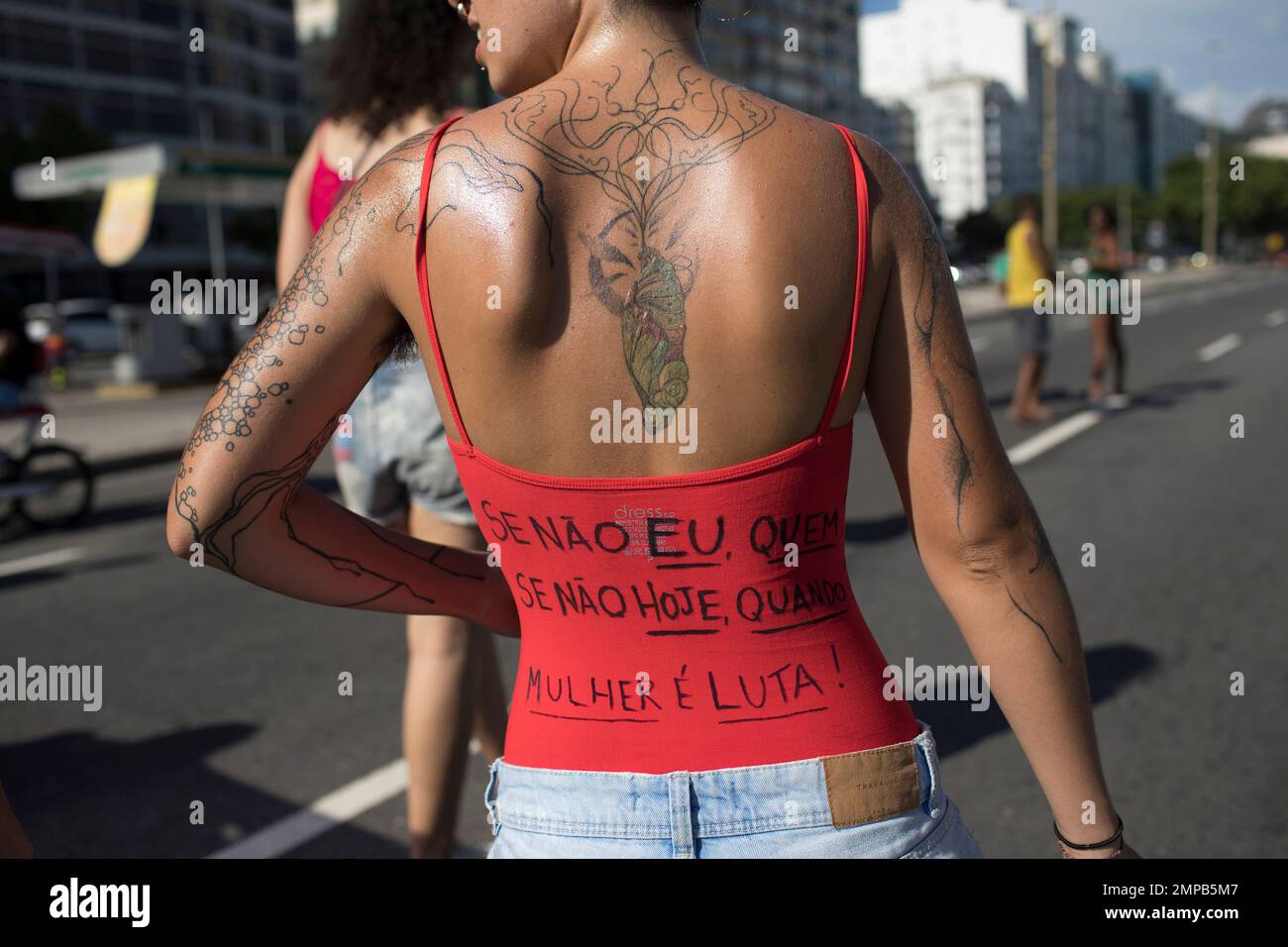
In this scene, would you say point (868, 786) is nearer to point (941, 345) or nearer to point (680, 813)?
point (680, 813)

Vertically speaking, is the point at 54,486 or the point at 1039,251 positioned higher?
the point at 1039,251

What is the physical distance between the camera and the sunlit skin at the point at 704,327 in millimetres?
1164

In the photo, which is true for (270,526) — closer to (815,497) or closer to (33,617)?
(815,497)

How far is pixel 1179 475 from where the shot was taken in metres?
8.20

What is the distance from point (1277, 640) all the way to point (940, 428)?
13.7ft

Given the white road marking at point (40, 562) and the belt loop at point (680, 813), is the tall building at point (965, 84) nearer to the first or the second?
the white road marking at point (40, 562)

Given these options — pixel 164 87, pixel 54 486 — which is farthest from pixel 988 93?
pixel 54 486

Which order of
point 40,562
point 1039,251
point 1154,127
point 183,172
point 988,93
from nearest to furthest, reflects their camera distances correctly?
point 40,562 < point 1039,251 < point 183,172 < point 988,93 < point 1154,127

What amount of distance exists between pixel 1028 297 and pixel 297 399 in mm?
9956

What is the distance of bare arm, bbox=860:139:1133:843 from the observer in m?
1.27

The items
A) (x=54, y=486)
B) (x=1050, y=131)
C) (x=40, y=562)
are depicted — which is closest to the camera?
(x=40, y=562)

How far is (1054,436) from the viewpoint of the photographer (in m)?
9.95

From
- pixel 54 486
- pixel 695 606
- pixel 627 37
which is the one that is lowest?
pixel 54 486

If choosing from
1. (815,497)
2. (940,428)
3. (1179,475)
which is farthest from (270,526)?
(1179,475)
